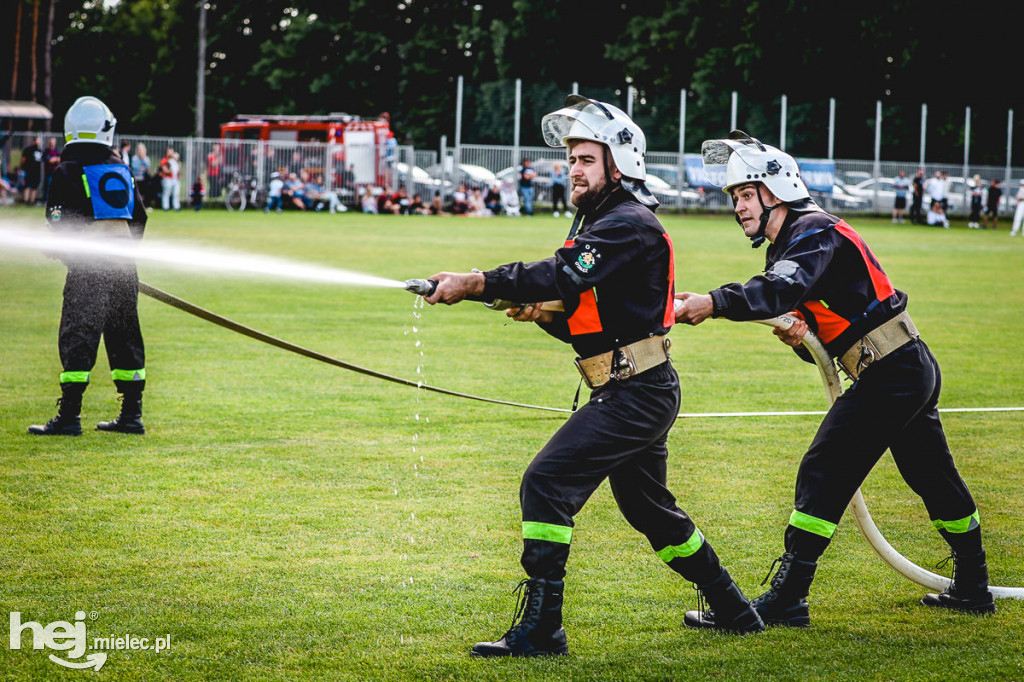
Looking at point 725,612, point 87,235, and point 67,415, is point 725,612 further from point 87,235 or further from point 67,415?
point 87,235

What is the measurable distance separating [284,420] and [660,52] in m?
51.7

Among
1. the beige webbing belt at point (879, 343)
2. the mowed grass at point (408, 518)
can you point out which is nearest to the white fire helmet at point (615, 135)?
the mowed grass at point (408, 518)

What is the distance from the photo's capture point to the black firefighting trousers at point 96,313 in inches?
341

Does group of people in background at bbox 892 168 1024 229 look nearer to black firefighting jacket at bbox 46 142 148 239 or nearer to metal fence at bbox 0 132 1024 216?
metal fence at bbox 0 132 1024 216

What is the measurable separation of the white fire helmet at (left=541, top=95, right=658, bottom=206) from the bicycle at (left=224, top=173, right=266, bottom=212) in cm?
3741

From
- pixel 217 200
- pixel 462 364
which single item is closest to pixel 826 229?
pixel 462 364

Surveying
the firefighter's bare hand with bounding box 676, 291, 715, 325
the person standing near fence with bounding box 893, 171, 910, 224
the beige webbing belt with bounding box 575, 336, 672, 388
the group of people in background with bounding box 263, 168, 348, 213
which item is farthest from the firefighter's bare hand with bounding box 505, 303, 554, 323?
the person standing near fence with bounding box 893, 171, 910, 224

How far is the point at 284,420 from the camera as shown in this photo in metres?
9.47

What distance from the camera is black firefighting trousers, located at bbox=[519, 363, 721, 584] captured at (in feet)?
15.3

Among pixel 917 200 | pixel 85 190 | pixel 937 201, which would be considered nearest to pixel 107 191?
pixel 85 190

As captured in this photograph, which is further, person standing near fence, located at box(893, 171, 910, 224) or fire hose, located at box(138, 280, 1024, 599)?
person standing near fence, located at box(893, 171, 910, 224)

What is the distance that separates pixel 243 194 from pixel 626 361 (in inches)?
1500

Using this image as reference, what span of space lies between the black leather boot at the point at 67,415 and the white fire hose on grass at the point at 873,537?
5.40 meters

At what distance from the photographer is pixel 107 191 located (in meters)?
8.69
